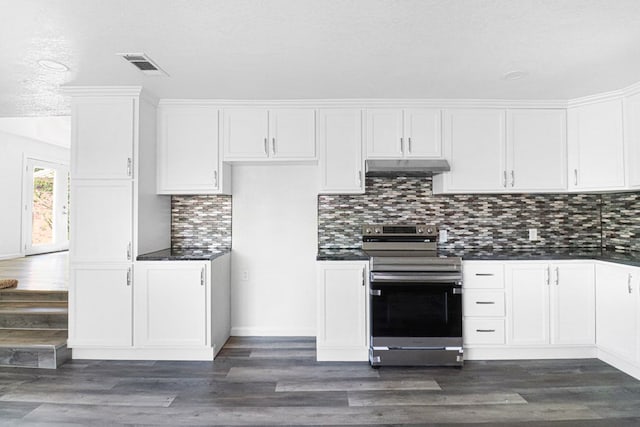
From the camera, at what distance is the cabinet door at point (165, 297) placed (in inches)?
129

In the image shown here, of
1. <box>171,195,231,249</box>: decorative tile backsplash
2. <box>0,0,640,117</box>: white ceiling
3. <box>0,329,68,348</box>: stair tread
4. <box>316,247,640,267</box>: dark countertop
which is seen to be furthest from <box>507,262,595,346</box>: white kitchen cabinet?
<box>0,329,68,348</box>: stair tread

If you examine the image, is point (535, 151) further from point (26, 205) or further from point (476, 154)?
point (26, 205)

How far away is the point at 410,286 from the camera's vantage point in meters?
3.18

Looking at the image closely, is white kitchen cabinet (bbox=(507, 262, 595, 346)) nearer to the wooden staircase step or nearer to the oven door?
the oven door

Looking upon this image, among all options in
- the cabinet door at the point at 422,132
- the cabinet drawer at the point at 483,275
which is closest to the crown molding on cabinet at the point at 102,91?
the cabinet door at the point at 422,132

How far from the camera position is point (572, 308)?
10.9ft

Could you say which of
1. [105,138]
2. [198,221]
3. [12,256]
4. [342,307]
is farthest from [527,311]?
[12,256]

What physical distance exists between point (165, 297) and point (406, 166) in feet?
7.87

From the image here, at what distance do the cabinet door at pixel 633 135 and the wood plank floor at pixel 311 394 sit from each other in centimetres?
162

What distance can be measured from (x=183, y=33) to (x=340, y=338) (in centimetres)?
257

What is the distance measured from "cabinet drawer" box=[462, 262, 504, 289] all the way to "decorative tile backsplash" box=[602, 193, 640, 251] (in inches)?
54.6

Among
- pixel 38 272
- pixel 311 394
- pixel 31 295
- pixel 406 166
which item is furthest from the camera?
pixel 38 272

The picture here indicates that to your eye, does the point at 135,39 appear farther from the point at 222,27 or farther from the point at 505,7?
the point at 505,7

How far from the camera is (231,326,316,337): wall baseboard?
13.1ft
